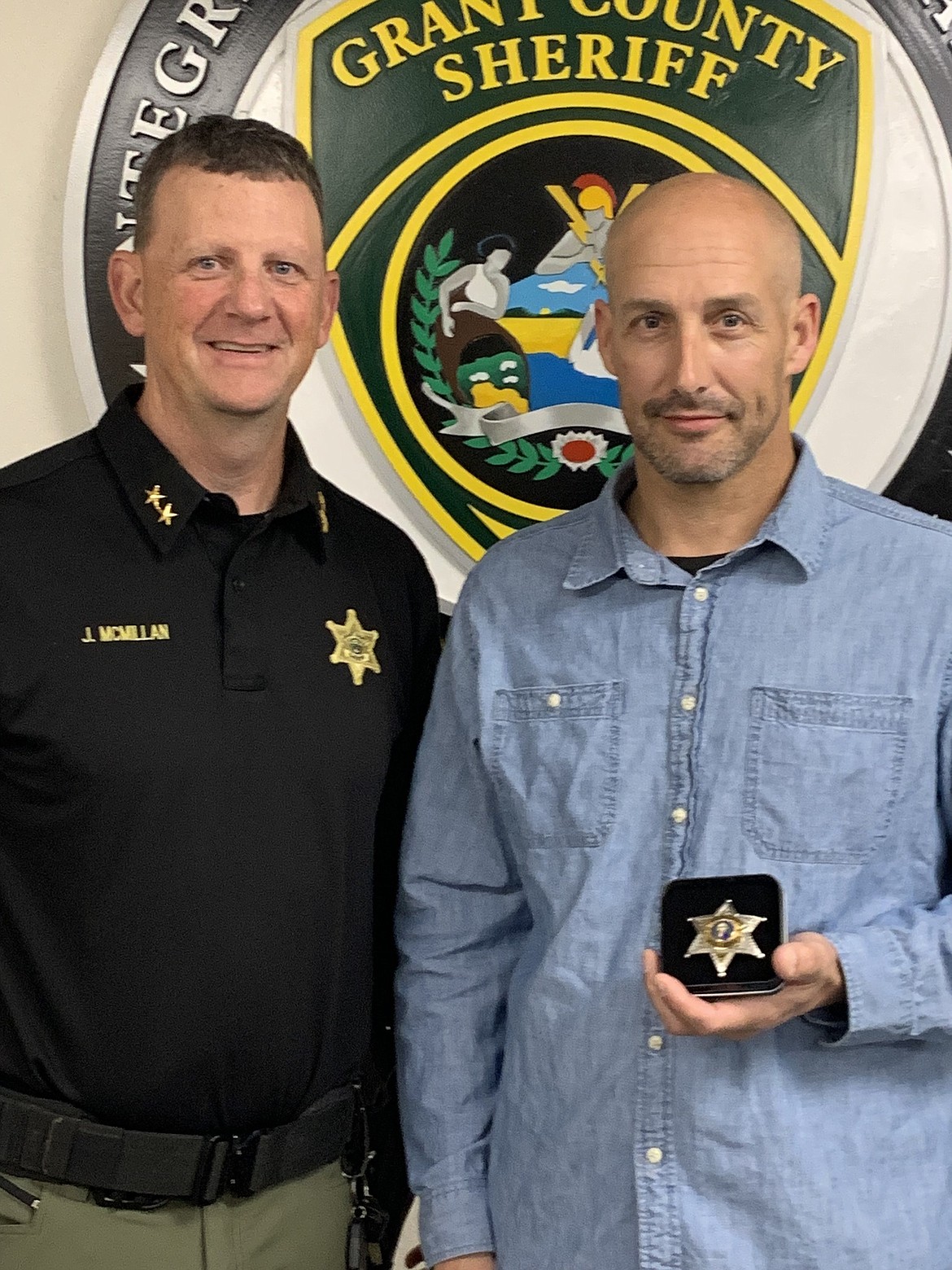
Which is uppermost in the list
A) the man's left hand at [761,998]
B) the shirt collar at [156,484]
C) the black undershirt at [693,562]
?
the shirt collar at [156,484]

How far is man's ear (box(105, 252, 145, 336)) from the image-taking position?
1.71 m

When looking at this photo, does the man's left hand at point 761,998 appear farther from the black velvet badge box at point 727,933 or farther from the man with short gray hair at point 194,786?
the man with short gray hair at point 194,786

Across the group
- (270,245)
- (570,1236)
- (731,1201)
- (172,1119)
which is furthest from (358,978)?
(270,245)

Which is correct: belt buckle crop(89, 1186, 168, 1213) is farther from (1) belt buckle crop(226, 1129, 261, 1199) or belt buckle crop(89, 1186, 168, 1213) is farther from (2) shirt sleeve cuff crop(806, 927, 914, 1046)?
(2) shirt sleeve cuff crop(806, 927, 914, 1046)

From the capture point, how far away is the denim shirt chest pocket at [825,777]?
4.66 ft

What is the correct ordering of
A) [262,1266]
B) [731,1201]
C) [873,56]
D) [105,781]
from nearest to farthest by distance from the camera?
[731,1201]
[105,781]
[262,1266]
[873,56]

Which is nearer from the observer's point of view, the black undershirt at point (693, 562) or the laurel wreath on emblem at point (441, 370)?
the black undershirt at point (693, 562)

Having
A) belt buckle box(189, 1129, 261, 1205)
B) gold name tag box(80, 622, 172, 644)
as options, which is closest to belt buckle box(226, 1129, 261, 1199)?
belt buckle box(189, 1129, 261, 1205)

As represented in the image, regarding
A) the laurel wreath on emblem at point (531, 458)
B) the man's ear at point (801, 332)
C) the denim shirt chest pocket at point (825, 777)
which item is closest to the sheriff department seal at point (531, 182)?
the laurel wreath on emblem at point (531, 458)

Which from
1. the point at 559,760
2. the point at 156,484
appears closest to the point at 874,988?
the point at 559,760

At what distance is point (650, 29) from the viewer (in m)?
2.07

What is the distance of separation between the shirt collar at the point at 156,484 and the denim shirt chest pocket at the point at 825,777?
0.60m

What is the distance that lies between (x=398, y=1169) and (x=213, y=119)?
1427 mm

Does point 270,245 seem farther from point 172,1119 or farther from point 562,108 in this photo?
point 172,1119
